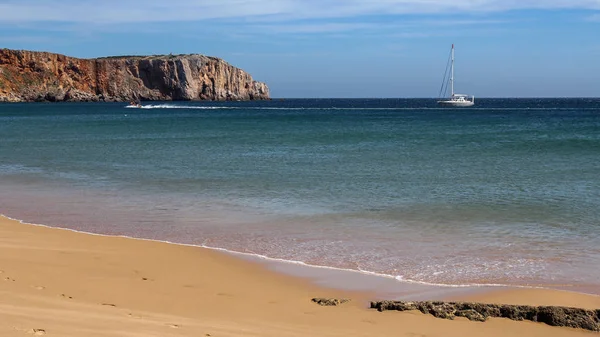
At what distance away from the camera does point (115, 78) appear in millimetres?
170500

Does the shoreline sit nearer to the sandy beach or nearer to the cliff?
the sandy beach

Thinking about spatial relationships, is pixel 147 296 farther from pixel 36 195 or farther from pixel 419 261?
pixel 36 195

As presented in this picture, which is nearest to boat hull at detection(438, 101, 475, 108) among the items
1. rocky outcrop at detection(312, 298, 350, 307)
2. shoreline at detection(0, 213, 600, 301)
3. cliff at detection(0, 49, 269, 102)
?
cliff at detection(0, 49, 269, 102)

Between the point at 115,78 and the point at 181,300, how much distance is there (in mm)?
170655

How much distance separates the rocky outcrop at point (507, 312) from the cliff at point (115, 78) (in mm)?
156110

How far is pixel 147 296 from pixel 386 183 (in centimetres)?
1221

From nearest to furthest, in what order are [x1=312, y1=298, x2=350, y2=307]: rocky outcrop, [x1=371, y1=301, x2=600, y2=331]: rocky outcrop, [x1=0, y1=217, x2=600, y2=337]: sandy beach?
[x1=0, y1=217, x2=600, y2=337]: sandy beach < [x1=371, y1=301, x2=600, y2=331]: rocky outcrop < [x1=312, y1=298, x2=350, y2=307]: rocky outcrop

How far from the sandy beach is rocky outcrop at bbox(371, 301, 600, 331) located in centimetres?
11

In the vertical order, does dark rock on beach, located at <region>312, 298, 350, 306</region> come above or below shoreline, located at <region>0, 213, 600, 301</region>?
above

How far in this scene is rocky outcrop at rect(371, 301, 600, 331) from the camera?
711 centimetres

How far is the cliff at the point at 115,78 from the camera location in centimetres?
15062

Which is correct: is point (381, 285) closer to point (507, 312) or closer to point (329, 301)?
point (329, 301)

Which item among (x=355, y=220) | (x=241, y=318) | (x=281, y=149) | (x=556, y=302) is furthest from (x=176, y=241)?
(x=281, y=149)

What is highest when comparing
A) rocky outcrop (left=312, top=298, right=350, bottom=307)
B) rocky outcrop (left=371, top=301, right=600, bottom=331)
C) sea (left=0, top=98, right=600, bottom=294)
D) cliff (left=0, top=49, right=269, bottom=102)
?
cliff (left=0, top=49, right=269, bottom=102)
